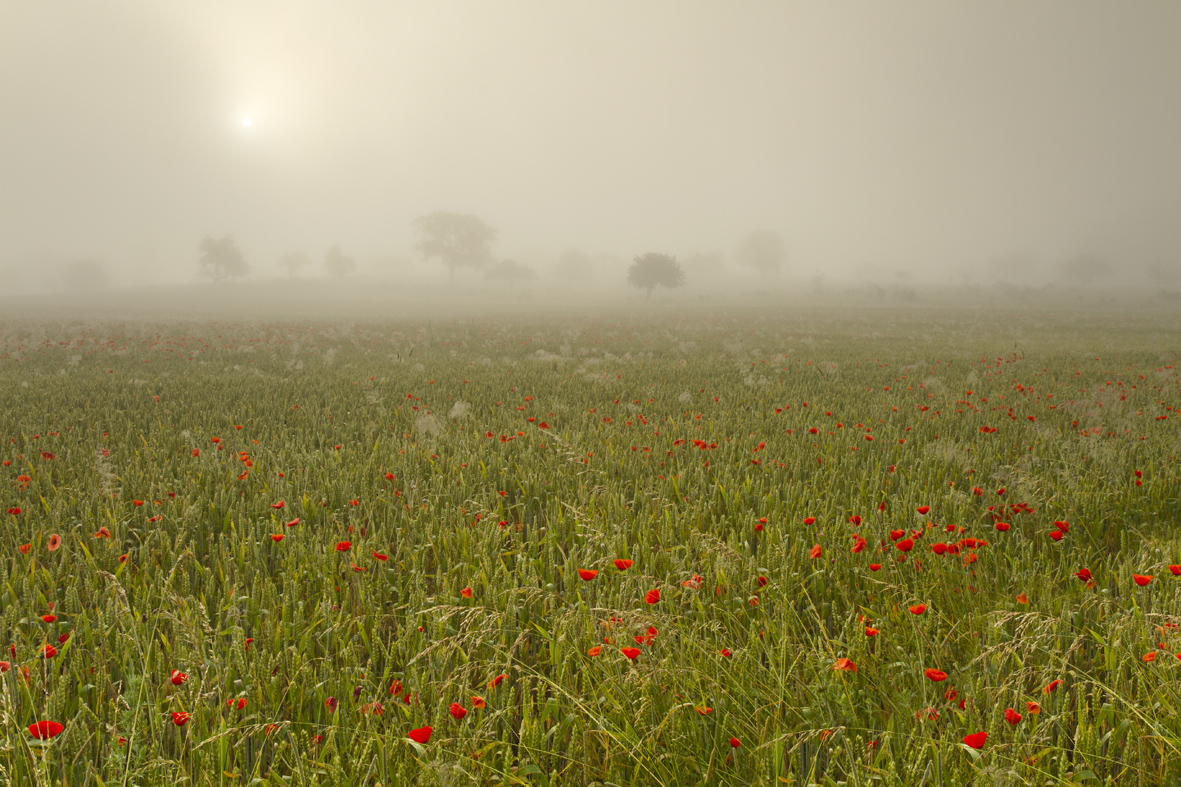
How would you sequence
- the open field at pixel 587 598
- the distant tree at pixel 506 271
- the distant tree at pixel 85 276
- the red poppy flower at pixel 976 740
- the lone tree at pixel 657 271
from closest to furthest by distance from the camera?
the red poppy flower at pixel 976 740, the open field at pixel 587 598, the lone tree at pixel 657 271, the distant tree at pixel 506 271, the distant tree at pixel 85 276

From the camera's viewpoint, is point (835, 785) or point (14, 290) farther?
point (14, 290)

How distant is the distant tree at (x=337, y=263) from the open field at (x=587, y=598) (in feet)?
372

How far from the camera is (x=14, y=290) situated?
133 meters

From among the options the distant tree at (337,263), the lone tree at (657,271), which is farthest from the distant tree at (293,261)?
the lone tree at (657,271)

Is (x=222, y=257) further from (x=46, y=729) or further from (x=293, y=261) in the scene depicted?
(x=46, y=729)

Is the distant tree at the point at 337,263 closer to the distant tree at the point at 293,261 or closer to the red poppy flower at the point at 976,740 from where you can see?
the distant tree at the point at 293,261

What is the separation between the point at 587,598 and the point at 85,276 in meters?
141

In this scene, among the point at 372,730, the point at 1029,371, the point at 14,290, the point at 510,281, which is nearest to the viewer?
the point at 372,730

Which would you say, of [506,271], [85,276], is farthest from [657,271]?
[85,276]

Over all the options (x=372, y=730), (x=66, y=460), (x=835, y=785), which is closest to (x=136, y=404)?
(x=66, y=460)

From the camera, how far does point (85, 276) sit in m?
102

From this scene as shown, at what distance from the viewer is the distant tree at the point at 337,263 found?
350 ft

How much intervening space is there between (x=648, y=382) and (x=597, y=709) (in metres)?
7.86

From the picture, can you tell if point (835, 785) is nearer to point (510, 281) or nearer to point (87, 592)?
point (87, 592)
